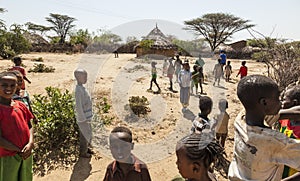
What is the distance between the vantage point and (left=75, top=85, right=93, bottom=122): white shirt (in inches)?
120

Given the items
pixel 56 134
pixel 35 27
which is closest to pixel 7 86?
pixel 56 134

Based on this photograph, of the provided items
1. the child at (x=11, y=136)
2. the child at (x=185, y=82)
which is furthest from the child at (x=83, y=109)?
the child at (x=185, y=82)

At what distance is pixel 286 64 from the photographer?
4508 millimetres

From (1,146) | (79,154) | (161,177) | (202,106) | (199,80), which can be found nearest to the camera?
(1,146)

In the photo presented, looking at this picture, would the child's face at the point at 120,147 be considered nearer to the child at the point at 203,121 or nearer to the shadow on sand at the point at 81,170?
the child at the point at 203,121

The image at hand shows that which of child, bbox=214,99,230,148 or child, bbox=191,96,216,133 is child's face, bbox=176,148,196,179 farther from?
child, bbox=214,99,230,148

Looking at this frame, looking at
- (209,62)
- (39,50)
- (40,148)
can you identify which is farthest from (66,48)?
(40,148)

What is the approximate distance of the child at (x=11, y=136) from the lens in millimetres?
2107

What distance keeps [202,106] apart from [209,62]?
10.7 metres

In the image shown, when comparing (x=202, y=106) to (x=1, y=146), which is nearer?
(x=1, y=146)

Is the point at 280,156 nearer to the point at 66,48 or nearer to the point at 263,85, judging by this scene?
the point at 263,85

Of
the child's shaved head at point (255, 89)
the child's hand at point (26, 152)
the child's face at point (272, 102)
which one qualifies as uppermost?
the child's shaved head at point (255, 89)

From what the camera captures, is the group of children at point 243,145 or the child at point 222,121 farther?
the child at point 222,121

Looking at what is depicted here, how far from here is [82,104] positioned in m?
3.10
